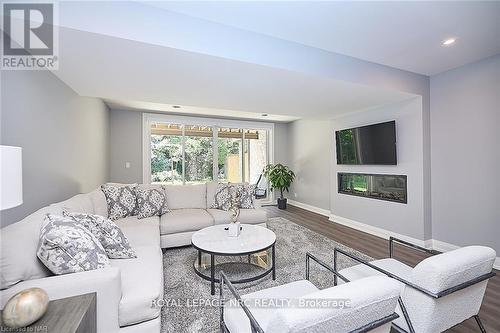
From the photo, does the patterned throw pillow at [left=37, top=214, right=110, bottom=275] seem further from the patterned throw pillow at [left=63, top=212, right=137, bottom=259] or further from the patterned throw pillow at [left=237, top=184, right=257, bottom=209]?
the patterned throw pillow at [left=237, top=184, right=257, bottom=209]

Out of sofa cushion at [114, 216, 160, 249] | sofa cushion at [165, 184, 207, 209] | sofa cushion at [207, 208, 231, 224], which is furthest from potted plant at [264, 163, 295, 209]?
sofa cushion at [114, 216, 160, 249]

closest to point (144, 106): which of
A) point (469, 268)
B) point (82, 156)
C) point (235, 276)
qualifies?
point (82, 156)

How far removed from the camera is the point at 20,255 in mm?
1193

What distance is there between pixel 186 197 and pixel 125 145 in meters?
2.60

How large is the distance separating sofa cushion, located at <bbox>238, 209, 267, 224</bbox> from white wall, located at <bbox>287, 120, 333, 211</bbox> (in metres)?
2.30

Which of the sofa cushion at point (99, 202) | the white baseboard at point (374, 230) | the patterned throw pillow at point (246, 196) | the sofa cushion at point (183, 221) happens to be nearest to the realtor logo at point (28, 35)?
the sofa cushion at point (99, 202)

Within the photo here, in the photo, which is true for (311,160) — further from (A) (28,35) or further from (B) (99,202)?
(A) (28,35)

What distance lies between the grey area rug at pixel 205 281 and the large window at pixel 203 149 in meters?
2.89

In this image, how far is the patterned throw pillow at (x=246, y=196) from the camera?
3.76 metres

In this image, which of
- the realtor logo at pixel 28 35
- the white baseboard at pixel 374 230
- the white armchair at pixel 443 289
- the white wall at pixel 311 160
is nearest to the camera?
the white armchair at pixel 443 289

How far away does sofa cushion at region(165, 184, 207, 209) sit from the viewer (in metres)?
3.60

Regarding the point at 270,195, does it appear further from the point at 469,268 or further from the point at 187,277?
the point at 469,268

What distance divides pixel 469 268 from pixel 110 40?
2.85 metres

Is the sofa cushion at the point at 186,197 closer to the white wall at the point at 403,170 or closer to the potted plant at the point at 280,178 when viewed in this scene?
the potted plant at the point at 280,178
